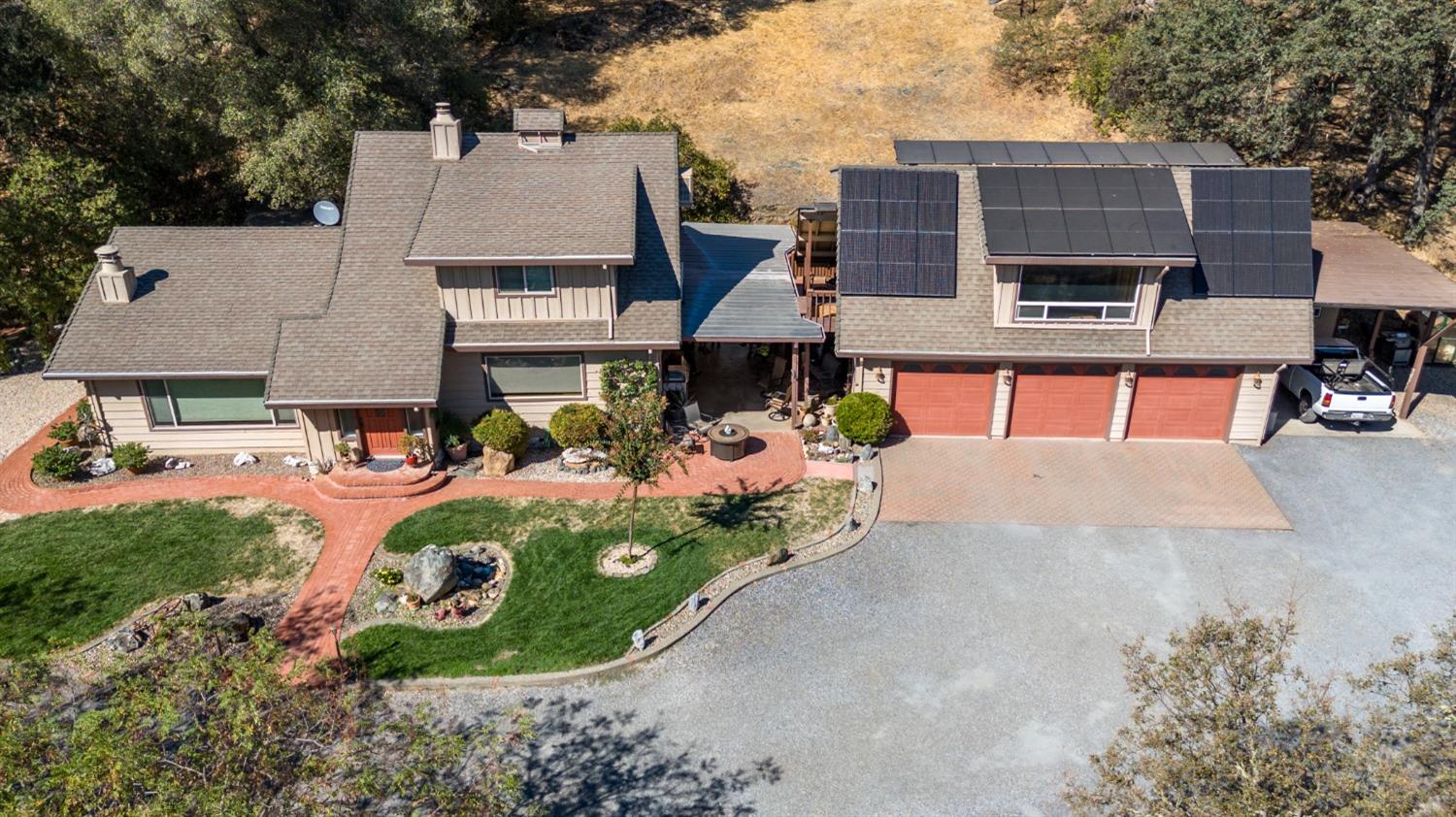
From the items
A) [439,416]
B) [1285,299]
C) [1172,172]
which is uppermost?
[1172,172]

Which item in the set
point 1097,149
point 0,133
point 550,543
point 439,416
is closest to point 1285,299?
point 1097,149

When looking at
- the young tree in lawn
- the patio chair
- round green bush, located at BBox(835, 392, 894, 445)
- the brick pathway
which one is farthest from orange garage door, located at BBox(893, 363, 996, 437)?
the young tree in lawn

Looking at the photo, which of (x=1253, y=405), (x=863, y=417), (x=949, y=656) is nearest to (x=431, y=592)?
(x=949, y=656)

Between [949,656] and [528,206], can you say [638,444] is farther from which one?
[528,206]

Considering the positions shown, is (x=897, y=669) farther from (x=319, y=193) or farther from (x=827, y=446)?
(x=319, y=193)

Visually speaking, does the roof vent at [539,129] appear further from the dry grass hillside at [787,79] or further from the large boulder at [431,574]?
the dry grass hillside at [787,79]
